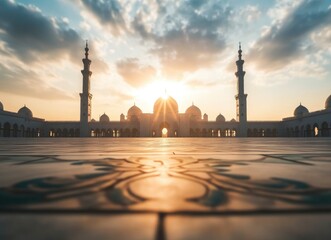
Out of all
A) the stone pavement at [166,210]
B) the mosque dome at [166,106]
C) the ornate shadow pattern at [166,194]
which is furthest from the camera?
the mosque dome at [166,106]

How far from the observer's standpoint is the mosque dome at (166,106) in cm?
3225

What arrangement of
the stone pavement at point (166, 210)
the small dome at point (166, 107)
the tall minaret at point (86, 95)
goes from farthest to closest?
1. the small dome at point (166, 107)
2. the tall minaret at point (86, 95)
3. the stone pavement at point (166, 210)

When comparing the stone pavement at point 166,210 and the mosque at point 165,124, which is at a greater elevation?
the mosque at point 165,124

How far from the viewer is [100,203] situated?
0.48 m

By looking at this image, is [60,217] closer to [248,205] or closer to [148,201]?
[148,201]

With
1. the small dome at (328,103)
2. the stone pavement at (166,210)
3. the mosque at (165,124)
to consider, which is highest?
the small dome at (328,103)

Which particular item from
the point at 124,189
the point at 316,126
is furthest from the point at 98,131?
Answer: the point at 124,189

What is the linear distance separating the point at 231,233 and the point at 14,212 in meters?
0.39

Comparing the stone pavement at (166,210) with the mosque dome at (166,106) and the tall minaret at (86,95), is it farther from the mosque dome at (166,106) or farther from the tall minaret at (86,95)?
the mosque dome at (166,106)

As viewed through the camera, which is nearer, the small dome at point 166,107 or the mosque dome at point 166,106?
the small dome at point 166,107

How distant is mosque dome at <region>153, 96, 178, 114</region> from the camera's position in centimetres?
3225

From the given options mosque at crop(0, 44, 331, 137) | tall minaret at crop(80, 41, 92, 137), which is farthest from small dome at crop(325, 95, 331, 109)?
tall minaret at crop(80, 41, 92, 137)

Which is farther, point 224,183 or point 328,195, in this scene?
point 224,183

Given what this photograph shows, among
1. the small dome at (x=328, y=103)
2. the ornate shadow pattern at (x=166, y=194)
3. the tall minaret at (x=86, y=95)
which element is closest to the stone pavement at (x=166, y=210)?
the ornate shadow pattern at (x=166, y=194)
